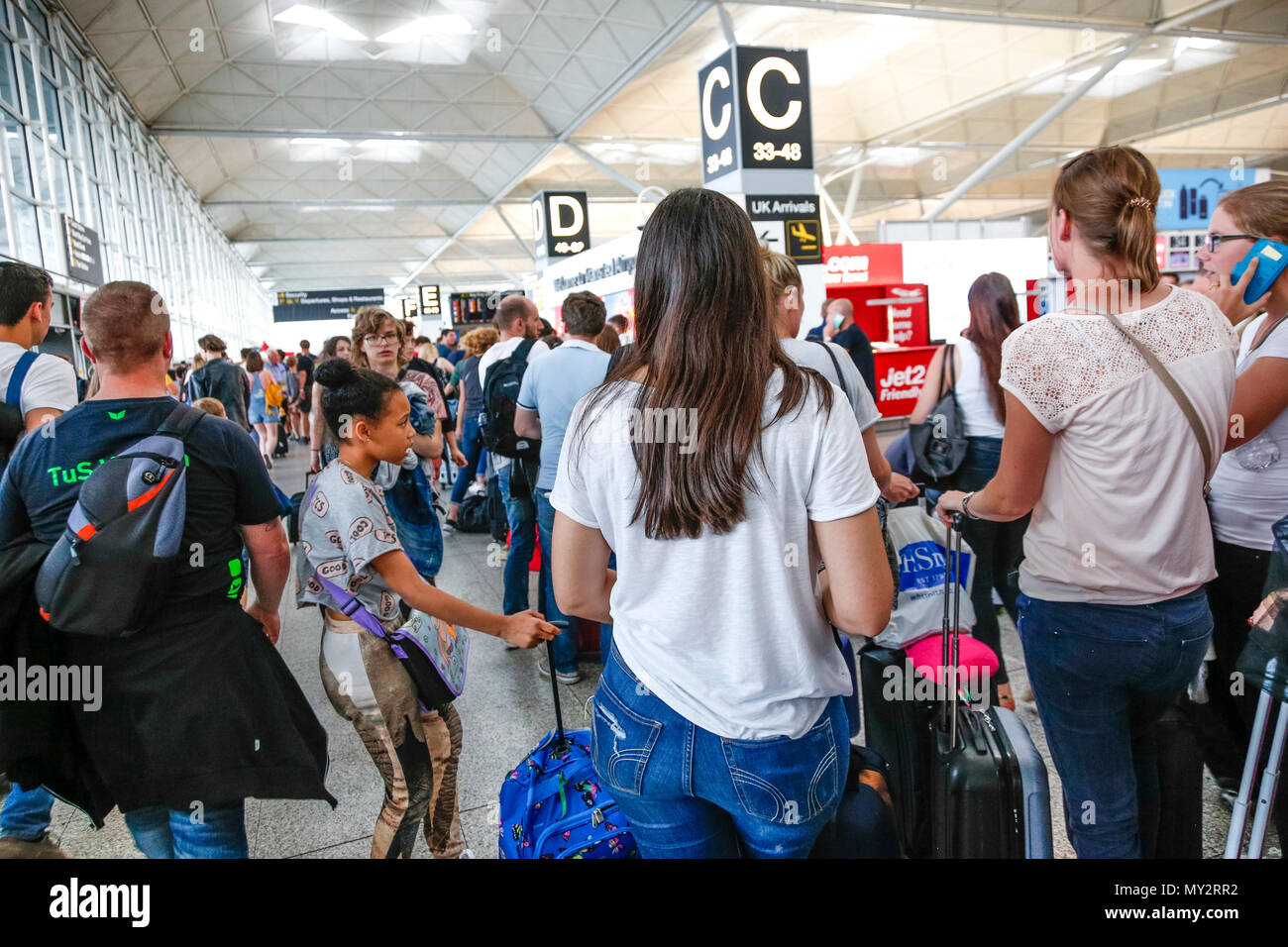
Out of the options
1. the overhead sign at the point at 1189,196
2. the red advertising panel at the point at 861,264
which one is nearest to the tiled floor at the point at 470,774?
the red advertising panel at the point at 861,264

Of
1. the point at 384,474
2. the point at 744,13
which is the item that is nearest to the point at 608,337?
the point at 384,474

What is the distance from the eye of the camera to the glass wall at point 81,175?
304 inches

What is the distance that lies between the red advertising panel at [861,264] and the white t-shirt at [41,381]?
11305 millimetres

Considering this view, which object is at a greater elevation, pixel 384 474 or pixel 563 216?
pixel 563 216

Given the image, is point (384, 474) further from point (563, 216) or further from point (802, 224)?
point (563, 216)

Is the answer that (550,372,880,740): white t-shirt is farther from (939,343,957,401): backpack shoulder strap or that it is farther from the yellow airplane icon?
the yellow airplane icon

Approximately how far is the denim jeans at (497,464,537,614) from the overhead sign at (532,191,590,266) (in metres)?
11.7

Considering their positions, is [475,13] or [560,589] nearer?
[560,589]

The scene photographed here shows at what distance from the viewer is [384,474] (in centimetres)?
314

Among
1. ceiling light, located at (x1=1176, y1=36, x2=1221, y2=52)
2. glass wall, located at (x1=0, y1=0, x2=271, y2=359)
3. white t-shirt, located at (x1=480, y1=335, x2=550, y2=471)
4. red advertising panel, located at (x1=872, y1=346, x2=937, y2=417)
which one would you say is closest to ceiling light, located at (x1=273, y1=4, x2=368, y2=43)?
glass wall, located at (x1=0, y1=0, x2=271, y2=359)

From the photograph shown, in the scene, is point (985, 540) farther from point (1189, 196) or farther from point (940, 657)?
point (1189, 196)

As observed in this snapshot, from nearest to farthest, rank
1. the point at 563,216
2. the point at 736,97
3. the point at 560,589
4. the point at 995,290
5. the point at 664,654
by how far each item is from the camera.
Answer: the point at 664,654 → the point at 560,589 → the point at 995,290 → the point at 736,97 → the point at 563,216

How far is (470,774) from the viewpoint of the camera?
302 cm
